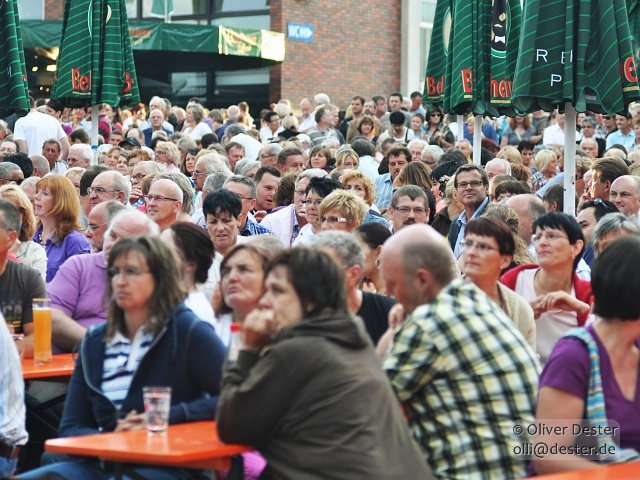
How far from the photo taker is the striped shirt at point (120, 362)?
554cm

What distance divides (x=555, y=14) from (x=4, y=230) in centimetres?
464

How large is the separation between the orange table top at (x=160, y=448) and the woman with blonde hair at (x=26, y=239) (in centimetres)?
357

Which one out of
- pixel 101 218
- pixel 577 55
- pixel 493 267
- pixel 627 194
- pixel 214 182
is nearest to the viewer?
pixel 493 267

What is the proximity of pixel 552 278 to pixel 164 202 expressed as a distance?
3305 mm

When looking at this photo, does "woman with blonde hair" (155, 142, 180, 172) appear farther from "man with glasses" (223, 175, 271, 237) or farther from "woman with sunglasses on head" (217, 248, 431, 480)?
"woman with sunglasses on head" (217, 248, 431, 480)

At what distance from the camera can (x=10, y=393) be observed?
5.44m

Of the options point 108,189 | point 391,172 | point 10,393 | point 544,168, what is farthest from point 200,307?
point 544,168

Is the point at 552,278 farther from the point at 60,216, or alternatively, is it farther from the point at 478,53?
the point at 478,53

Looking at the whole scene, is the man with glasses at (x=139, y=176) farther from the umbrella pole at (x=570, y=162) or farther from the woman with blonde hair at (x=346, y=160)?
the umbrella pole at (x=570, y=162)

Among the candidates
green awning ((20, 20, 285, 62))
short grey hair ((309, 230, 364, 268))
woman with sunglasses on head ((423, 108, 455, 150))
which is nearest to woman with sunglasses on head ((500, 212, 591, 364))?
short grey hair ((309, 230, 364, 268))

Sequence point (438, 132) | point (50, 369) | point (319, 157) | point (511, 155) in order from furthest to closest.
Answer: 1. point (438, 132)
2. point (511, 155)
3. point (319, 157)
4. point (50, 369)

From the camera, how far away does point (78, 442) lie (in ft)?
15.9

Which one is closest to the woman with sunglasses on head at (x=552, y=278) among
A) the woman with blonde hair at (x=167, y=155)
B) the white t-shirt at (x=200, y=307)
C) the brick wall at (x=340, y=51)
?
the white t-shirt at (x=200, y=307)

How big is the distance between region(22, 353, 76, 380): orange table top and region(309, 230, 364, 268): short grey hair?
56.4 inches
